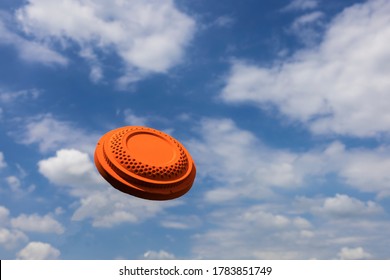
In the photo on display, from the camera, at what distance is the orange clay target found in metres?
13.2

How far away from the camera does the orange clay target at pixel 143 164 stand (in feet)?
43.2

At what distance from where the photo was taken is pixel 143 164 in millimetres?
13469

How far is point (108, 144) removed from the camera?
14.1m

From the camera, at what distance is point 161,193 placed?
13375mm
